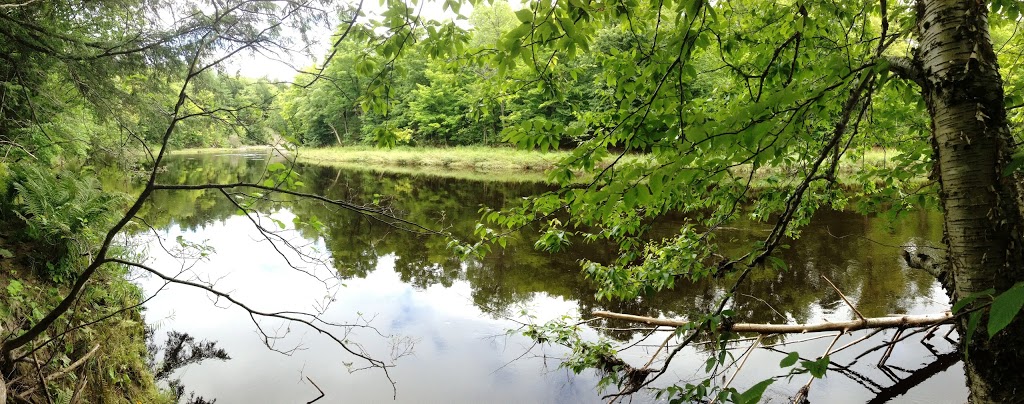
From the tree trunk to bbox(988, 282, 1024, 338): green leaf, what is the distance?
1.49 metres

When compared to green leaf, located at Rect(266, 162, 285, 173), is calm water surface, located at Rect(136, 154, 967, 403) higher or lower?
lower

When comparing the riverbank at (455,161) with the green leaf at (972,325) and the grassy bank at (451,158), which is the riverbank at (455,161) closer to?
the grassy bank at (451,158)

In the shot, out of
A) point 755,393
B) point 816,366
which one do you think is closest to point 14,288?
point 755,393

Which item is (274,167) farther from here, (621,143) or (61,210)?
(61,210)

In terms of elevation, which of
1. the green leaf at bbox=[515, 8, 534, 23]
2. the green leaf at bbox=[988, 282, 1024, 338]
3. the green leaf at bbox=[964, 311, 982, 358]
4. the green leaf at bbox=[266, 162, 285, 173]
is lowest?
the green leaf at bbox=[964, 311, 982, 358]

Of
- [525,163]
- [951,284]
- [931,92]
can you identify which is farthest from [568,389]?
[525,163]

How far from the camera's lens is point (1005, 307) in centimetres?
73

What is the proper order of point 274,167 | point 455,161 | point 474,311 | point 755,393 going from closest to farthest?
1. point 755,393
2. point 274,167
3. point 474,311
4. point 455,161

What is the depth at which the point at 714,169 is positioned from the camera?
2.17 metres

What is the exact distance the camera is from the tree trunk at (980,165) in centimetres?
185

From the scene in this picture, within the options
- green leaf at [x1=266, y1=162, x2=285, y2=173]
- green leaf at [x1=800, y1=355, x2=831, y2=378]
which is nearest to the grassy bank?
green leaf at [x1=266, y1=162, x2=285, y2=173]

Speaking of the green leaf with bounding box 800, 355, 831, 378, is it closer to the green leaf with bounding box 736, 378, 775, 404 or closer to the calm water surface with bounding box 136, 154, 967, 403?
the green leaf with bounding box 736, 378, 775, 404

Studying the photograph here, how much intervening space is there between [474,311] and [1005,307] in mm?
7475

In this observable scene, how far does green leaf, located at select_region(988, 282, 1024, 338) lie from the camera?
0.70 meters
